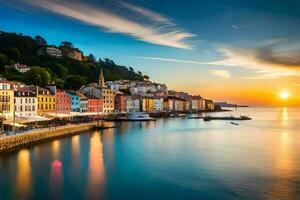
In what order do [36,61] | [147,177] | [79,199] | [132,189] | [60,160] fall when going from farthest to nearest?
[36,61]
[60,160]
[147,177]
[132,189]
[79,199]

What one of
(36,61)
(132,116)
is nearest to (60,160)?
(132,116)

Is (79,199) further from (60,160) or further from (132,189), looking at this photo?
(60,160)

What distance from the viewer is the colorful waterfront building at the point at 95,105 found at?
70.6 metres

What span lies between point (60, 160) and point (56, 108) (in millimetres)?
32412

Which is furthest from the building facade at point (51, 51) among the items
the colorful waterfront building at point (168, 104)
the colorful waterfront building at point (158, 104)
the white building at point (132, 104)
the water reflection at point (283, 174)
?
the water reflection at point (283, 174)

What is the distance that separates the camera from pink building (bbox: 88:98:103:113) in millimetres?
70625

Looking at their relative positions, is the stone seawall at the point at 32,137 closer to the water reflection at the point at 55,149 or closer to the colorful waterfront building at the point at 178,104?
the water reflection at the point at 55,149

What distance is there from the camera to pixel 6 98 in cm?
4288

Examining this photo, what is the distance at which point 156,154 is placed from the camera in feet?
99.0

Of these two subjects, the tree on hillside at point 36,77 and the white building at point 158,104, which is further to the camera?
the white building at point 158,104

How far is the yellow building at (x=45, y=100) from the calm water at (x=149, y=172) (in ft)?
61.3

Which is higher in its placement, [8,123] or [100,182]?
[8,123]

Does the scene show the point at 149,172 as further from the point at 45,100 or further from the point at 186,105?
the point at 186,105

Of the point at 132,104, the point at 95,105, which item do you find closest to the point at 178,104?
the point at 132,104
